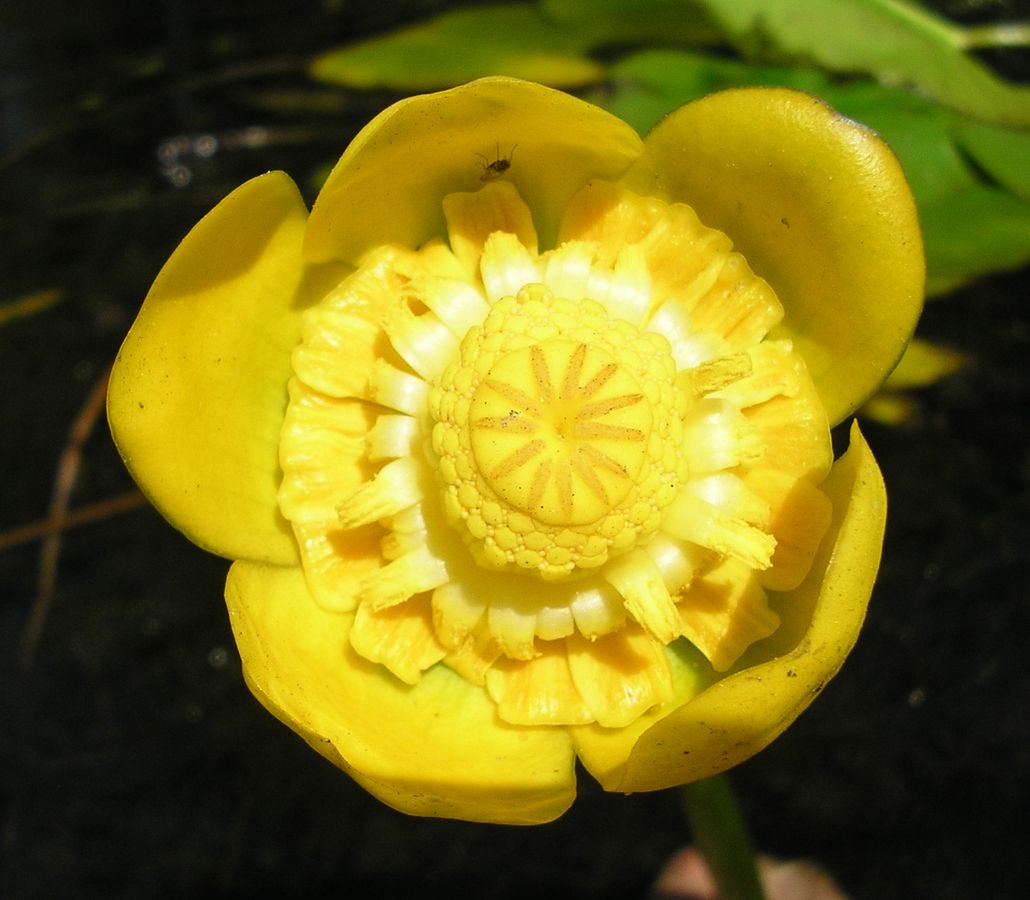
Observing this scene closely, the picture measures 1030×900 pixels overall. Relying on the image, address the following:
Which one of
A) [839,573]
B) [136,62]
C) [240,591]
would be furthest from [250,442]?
[136,62]

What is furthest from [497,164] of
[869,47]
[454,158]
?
[869,47]

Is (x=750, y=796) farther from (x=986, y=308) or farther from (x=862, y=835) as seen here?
(x=986, y=308)

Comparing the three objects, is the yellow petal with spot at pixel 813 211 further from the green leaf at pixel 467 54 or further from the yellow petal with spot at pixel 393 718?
the green leaf at pixel 467 54

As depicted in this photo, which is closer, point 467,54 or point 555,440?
point 555,440

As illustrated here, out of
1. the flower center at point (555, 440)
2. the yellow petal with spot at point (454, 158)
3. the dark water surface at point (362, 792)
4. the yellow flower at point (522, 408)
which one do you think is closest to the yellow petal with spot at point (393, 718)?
the yellow flower at point (522, 408)

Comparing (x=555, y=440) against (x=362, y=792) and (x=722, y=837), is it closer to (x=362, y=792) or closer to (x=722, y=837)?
(x=722, y=837)
